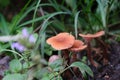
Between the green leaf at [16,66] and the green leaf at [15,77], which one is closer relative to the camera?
the green leaf at [15,77]

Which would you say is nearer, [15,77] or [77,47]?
[15,77]

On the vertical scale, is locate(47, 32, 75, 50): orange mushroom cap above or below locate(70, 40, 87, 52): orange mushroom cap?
above

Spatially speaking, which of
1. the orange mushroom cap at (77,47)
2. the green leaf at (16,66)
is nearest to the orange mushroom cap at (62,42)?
the orange mushroom cap at (77,47)

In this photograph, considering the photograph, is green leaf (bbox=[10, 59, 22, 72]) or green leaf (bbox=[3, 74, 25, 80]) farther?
green leaf (bbox=[10, 59, 22, 72])

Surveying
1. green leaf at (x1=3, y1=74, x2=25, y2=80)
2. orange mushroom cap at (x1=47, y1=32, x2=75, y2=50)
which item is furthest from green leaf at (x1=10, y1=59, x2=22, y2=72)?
orange mushroom cap at (x1=47, y1=32, x2=75, y2=50)

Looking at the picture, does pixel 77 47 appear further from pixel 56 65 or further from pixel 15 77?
pixel 15 77

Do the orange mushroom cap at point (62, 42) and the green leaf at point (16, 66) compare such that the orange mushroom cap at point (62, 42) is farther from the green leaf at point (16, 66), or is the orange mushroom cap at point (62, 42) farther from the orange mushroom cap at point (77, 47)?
the green leaf at point (16, 66)

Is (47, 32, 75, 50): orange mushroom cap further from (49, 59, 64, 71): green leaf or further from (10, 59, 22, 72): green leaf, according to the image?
(10, 59, 22, 72): green leaf

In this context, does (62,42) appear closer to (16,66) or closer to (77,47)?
(77,47)

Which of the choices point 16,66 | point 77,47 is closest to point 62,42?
point 77,47

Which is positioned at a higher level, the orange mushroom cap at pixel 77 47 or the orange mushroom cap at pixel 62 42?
the orange mushroom cap at pixel 62 42

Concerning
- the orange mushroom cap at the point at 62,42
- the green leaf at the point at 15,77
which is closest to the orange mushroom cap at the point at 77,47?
the orange mushroom cap at the point at 62,42

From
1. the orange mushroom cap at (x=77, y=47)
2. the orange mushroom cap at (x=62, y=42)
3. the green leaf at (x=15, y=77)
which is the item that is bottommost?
the green leaf at (x=15, y=77)

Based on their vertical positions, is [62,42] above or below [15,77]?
above
